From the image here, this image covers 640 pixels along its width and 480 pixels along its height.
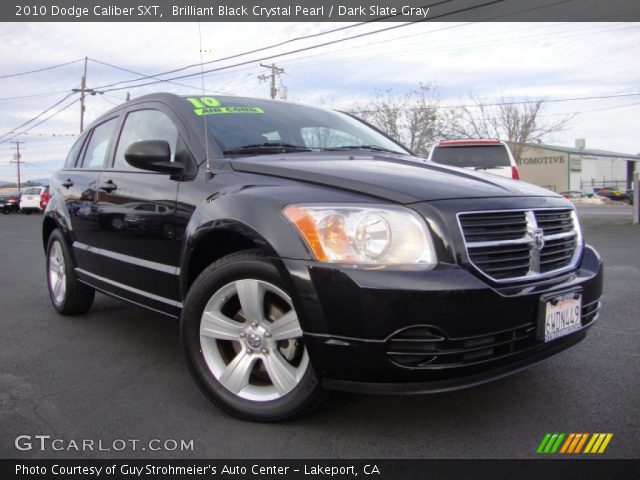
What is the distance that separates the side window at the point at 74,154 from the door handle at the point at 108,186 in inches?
51.8

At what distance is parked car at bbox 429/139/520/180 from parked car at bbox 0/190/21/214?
3205 centimetres

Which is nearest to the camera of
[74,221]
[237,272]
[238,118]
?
[237,272]

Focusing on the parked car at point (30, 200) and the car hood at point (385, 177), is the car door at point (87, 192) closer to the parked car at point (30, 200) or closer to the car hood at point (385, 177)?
the car hood at point (385, 177)

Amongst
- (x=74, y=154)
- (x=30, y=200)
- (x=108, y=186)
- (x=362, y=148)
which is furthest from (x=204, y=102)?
(x=30, y=200)

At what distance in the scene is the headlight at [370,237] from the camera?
227cm

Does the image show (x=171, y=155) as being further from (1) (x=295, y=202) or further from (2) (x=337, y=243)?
(2) (x=337, y=243)

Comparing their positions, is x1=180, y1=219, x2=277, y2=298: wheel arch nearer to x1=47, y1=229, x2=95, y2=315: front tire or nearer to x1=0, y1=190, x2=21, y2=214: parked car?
x1=47, y1=229, x2=95, y2=315: front tire

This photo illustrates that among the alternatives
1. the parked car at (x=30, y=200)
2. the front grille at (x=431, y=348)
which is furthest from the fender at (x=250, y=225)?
the parked car at (x=30, y=200)

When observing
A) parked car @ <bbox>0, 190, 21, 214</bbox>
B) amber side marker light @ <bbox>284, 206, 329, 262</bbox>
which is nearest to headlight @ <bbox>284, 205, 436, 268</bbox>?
amber side marker light @ <bbox>284, 206, 329, 262</bbox>

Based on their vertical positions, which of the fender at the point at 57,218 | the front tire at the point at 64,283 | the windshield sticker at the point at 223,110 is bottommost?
the front tire at the point at 64,283

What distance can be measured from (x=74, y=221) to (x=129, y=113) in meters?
1.06

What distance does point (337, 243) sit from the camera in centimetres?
230
